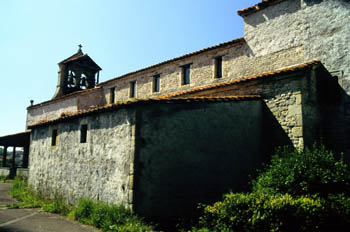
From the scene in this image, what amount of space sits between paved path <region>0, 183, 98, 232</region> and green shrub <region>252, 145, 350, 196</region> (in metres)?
4.98

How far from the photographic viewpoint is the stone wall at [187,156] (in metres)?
7.38

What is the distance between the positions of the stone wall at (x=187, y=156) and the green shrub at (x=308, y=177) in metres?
1.45

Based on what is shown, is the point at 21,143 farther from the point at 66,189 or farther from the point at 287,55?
the point at 287,55

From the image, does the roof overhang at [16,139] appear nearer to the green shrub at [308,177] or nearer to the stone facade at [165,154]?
the stone facade at [165,154]

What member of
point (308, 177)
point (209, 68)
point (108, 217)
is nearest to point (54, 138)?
point (108, 217)

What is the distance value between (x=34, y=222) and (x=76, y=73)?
19022 mm

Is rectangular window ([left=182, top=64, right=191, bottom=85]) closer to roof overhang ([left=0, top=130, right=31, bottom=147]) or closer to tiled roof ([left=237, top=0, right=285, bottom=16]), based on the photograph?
tiled roof ([left=237, top=0, right=285, bottom=16])

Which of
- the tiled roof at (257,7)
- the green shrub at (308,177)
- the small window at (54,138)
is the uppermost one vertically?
the tiled roof at (257,7)

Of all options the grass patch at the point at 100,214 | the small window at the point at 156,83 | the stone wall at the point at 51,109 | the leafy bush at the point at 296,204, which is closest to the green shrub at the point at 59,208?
the grass patch at the point at 100,214

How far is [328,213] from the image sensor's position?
5.74 metres

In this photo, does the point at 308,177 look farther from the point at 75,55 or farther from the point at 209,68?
the point at 75,55

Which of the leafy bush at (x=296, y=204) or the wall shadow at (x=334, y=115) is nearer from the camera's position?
the leafy bush at (x=296, y=204)

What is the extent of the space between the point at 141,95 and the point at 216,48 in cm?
668

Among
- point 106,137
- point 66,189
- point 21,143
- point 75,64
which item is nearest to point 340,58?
point 106,137
